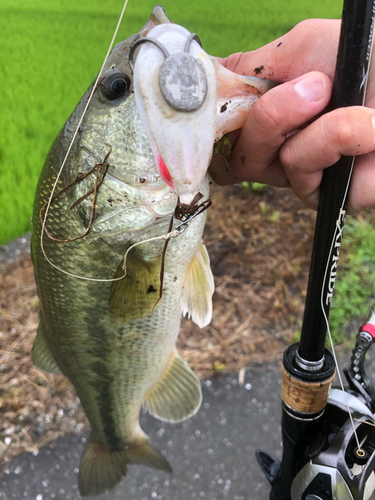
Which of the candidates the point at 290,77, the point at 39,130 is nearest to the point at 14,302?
the point at 39,130

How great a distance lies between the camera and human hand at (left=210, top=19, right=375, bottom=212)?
595mm

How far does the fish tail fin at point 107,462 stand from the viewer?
1256 mm

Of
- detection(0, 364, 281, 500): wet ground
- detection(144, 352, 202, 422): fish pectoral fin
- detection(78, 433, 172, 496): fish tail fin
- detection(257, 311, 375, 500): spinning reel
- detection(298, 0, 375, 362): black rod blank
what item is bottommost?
detection(0, 364, 281, 500): wet ground

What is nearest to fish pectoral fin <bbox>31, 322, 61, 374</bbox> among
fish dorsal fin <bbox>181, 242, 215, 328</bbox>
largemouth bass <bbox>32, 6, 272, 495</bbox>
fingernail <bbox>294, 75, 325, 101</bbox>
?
largemouth bass <bbox>32, 6, 272, 495</bbox>

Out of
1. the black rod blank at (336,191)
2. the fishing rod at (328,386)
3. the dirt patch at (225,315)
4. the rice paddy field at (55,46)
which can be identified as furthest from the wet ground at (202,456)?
the rice paddy field at (55,46)

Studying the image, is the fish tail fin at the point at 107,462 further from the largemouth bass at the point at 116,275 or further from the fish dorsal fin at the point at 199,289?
the fish dorsal fin at the point at 199,289

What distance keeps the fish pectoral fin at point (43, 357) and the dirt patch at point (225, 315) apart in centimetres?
80

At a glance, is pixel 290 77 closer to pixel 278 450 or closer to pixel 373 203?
pixel 373 203

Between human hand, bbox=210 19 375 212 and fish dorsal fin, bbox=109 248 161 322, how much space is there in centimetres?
29

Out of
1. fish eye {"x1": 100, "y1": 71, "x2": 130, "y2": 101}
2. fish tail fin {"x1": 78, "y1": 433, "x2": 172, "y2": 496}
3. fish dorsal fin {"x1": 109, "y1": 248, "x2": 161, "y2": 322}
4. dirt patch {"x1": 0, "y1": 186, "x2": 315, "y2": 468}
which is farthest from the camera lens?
dirt patch {"x1": 0, "y1": 186, "x2": 315, "y2": 468}

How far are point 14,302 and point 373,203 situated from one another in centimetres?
201

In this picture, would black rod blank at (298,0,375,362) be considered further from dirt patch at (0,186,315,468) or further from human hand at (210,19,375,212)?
dirt patch at (0,186,315,468)

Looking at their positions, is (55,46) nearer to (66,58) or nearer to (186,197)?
(66,58)

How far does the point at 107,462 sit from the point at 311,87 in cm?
125
